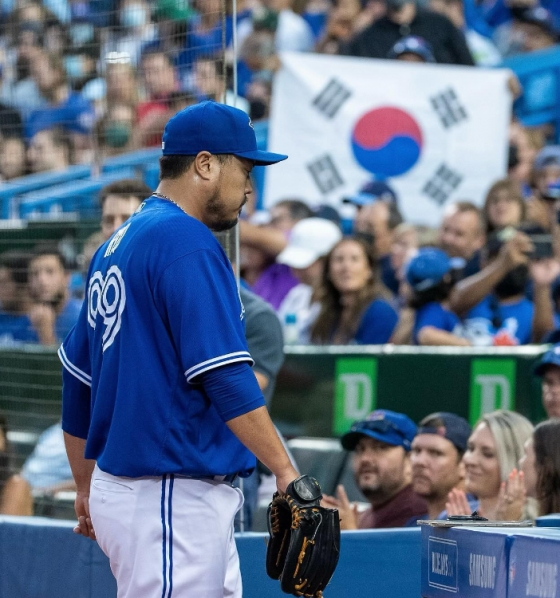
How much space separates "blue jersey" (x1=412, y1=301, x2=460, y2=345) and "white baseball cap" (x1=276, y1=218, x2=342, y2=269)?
1.03 m

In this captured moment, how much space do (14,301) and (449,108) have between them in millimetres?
4286

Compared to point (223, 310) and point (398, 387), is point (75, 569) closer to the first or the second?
point (223, 310)

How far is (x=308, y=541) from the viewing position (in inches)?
125

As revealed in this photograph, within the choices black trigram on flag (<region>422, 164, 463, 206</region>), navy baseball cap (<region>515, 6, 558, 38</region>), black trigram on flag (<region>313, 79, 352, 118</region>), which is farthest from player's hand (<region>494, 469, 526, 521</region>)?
navy baseball cap (<region>515, 6, 558, 38</region>)

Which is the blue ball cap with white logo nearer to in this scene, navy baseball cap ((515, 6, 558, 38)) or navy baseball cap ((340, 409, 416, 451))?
navy baseball cap ((340, 409, 416, 451))

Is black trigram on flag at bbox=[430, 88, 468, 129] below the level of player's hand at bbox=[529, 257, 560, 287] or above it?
above

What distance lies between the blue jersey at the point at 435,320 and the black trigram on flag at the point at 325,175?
2908 mm

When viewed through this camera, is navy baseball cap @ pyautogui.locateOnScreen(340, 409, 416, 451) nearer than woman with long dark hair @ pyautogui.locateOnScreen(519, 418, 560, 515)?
No

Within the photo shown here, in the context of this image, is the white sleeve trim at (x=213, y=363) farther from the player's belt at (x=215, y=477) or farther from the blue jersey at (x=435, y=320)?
the blue jersey at (x=435, y=320)

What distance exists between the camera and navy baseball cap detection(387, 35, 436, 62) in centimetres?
1035

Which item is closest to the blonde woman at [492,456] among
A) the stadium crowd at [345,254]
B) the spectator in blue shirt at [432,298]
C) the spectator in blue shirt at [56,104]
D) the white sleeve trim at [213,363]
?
the stadium crowd at [345,254]

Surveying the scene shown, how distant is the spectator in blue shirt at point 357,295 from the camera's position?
7.52 metres

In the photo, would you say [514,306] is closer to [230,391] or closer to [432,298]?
[432,298]

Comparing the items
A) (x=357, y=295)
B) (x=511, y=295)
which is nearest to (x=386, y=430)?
(x=357, y=295)
